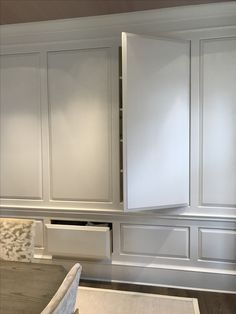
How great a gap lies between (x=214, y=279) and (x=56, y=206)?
171cm

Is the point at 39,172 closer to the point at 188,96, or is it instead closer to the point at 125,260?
the point at 125,260

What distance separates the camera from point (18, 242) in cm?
190

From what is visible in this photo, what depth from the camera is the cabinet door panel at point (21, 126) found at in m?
2.83

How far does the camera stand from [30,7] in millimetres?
2383

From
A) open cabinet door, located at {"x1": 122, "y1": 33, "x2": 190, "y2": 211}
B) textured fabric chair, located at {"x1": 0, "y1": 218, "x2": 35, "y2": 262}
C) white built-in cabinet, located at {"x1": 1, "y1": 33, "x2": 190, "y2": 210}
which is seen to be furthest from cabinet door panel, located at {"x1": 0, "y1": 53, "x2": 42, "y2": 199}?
open cabinet door, located at {"x1": 122, "y1": 33, "x2": 190, "y2": 211}

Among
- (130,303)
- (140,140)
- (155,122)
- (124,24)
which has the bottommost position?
(130,303)

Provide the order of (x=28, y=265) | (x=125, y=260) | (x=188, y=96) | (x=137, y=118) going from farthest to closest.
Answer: (x=125, y=260)
(x=188, y=96)
(x=137, y=118)
(x=28, y=265)

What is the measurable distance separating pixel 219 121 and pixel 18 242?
196 cm

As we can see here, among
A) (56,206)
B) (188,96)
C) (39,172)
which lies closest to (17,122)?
(39,172)

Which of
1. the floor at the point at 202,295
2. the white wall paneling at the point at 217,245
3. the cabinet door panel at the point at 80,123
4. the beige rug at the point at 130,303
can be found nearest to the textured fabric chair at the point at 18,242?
the beige rug at the point at 130,303

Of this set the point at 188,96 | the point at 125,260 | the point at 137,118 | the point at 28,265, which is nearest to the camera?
the point at 28,265

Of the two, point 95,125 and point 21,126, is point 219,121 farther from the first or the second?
point 21,126

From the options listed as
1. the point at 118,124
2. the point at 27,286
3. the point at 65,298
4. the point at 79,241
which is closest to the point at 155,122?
the point at 118,124

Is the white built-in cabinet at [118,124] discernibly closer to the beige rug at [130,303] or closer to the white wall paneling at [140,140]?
the white wall paneling at [140,140]
